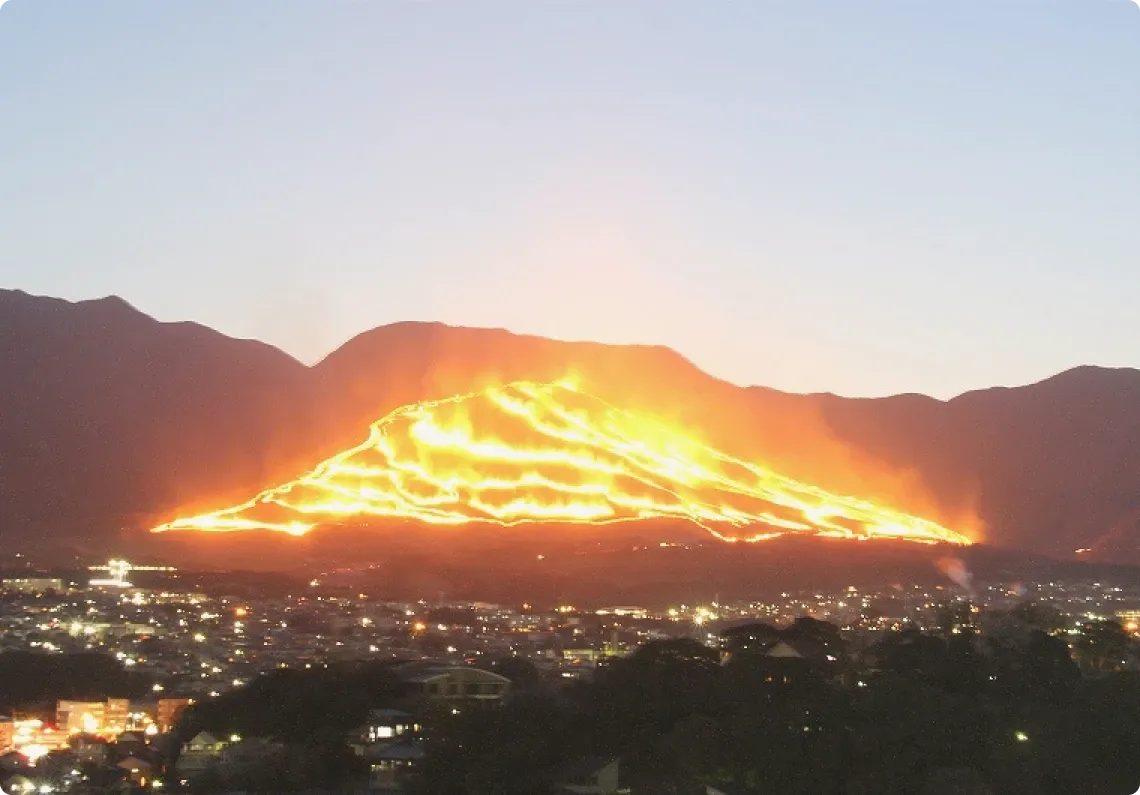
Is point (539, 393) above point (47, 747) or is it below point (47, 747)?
above

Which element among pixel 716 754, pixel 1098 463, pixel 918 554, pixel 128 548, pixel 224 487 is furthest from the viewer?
pixel 1098 463

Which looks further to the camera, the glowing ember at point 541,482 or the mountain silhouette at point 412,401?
the mountain silhouette at point 412,401

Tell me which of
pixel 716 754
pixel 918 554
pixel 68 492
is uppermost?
pixel 68 492

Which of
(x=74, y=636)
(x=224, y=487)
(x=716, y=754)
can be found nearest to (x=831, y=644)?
(x=716, y=754)

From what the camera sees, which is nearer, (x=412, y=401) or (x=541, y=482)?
(x=541, y=482)

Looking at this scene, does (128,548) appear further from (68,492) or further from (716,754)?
(716,754)
